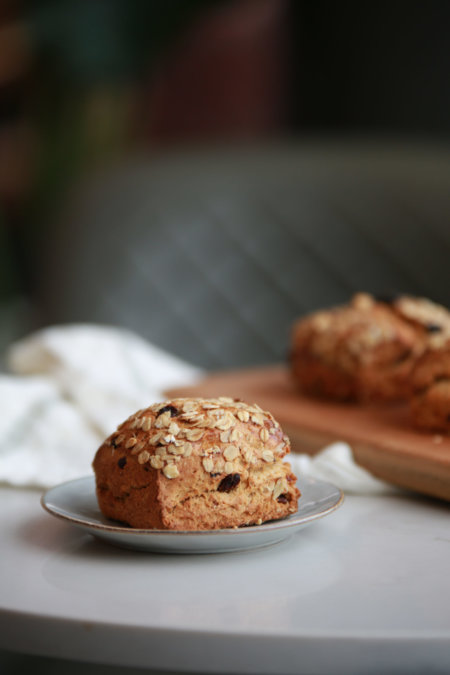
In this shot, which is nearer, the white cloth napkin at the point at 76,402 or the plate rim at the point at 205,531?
the plate rim at the point at 205,531

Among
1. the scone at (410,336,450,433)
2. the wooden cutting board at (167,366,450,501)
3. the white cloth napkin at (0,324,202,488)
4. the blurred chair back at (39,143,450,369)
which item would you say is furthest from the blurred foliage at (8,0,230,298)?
the scone at (410,336,450,433)

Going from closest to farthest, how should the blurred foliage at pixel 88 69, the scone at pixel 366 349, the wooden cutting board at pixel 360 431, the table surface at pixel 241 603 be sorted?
the table surface at pixel 241 603 < the wooden cutting board at pixel 360 431 < the scone at pixel 366 349 < the blurred foliage at pixel 88 69

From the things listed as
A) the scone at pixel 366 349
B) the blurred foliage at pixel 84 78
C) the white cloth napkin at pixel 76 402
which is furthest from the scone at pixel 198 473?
the blurred foliage at pixel 84 78

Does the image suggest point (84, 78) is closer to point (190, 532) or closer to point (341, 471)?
point (341, 471)

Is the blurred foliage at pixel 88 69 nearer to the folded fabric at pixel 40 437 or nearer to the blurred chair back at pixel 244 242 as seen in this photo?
the blurred chair back at pixel 244 242

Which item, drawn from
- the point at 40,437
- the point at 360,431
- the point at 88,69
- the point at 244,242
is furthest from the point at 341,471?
the point at 88,69

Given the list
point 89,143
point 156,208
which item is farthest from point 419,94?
point 89,143
